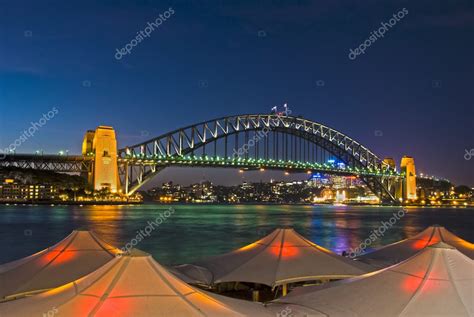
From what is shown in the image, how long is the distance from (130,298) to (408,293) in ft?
11.2

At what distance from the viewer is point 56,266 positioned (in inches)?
418

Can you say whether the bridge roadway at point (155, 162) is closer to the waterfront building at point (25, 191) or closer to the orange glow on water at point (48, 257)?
the waterfront building at point (25, 191)

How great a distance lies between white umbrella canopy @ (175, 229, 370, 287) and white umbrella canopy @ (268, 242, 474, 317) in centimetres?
371

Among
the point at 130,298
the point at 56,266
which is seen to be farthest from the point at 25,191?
the point at 130,298

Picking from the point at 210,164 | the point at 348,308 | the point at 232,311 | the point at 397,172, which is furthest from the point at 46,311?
the point at 397,172

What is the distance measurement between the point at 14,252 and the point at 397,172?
128 metres

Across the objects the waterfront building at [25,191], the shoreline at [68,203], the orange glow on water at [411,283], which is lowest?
the orange glow on water at [411,283]

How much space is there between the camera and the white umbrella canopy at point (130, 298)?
5.91m

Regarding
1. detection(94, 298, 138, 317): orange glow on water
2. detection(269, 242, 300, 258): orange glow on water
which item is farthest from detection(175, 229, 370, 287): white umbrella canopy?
detection(94, 298, 138, 317): orange glow on water

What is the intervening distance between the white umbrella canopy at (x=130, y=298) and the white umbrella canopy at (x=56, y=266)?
148 inches

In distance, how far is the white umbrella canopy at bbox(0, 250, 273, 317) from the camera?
5.91m

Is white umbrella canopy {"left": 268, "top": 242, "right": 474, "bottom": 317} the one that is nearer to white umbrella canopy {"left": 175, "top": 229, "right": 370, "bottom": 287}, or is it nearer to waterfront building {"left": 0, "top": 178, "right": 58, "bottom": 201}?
white umbrella canopy {"left": 175, "top": 229, "right": 370, "bottom": 287}

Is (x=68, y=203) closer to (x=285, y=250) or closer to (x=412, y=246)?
(x=412, y=246)

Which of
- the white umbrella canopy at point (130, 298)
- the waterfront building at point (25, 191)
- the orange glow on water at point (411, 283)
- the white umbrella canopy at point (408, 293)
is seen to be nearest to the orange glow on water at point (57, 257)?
the white umbrella canopy at point (130, 298)
